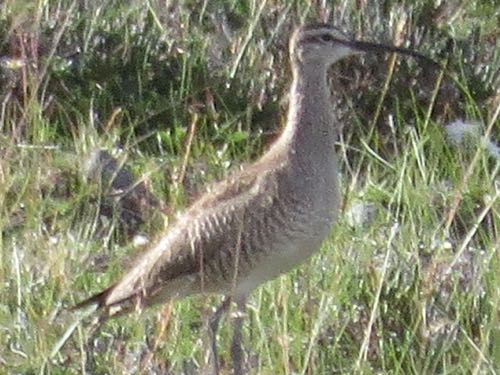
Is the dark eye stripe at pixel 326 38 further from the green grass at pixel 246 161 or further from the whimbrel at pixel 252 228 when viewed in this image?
the green grass at pixel 246 161

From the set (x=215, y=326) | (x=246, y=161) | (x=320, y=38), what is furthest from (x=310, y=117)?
(x=246, y=161)

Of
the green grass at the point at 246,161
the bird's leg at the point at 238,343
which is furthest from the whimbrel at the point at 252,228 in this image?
the green grass at the point at 246,161

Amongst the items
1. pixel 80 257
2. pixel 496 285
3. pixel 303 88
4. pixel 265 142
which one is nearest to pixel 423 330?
pixel 496 285

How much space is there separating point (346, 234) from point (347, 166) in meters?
0.69

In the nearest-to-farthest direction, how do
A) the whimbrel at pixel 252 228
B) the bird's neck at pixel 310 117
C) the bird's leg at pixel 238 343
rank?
1. the whimbrel at pixel 252 228
2. the bird's leg at pixel 238 343
3. the bird's neck at pixel 310 117

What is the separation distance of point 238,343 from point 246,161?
1.80 meters

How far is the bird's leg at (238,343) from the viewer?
20.0 ft

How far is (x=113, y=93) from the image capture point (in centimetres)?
870

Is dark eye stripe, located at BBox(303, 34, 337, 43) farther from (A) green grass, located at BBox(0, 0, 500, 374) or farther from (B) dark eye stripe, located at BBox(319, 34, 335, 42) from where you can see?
(A) green grass, located at BBox(0, 0, 500, 374)

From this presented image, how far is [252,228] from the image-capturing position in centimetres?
603

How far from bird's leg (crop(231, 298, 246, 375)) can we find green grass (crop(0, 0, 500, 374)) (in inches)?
2.6

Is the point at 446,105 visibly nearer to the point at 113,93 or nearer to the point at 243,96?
the point at 243,96

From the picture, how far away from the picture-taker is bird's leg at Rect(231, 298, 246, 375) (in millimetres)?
6098

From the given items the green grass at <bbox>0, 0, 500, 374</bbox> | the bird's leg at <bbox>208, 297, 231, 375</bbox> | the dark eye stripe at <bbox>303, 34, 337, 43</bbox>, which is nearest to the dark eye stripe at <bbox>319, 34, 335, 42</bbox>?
the dark eye stripe at <bbox>303, 34, 337, 43</bbox>
